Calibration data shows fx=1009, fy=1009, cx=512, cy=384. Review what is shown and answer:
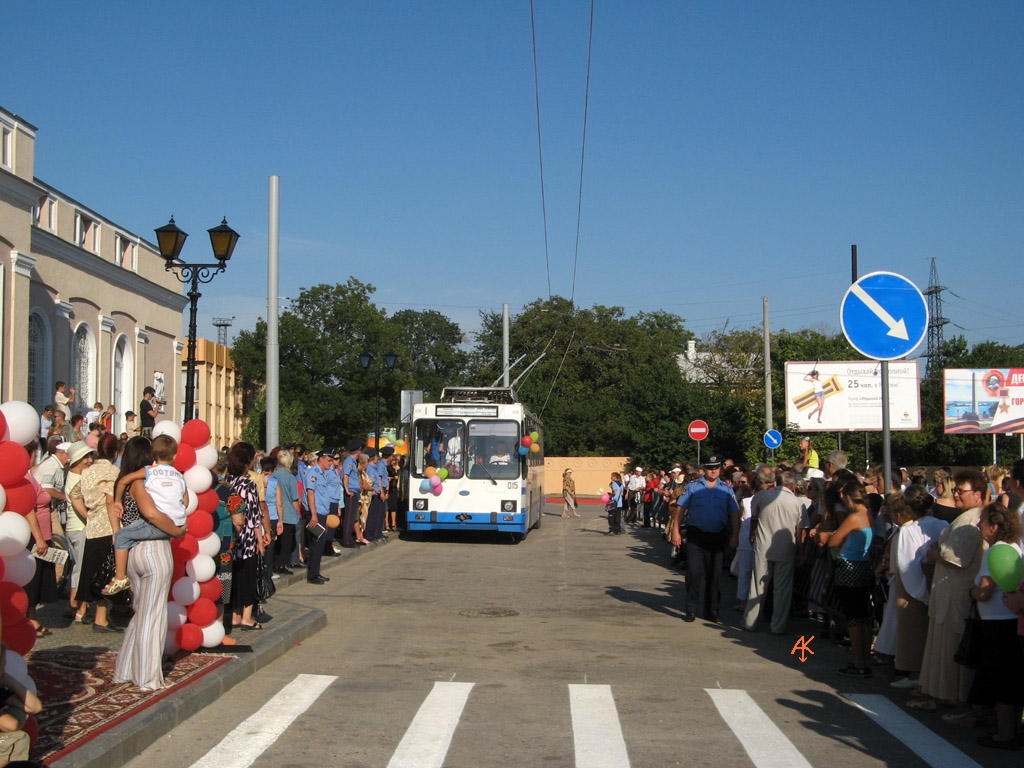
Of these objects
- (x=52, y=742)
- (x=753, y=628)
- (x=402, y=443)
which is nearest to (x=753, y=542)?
(x=753, y=628)

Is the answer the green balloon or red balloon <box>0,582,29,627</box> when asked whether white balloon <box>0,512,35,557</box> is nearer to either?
red balloon <box>0,582,29,627</box>

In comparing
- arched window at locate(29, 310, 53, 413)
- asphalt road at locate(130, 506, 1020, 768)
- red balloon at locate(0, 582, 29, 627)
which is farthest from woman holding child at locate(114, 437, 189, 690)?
arched window at locate(29, 310, 53, 413)

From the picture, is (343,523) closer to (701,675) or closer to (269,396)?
(269,396)

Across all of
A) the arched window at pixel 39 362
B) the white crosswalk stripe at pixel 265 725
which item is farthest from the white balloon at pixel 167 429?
the arched window at pixel 39 362

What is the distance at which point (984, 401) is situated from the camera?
41906 millimetres

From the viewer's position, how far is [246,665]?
27.8 ft

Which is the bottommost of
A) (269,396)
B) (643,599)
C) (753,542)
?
(643,599)

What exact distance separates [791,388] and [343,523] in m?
24.0

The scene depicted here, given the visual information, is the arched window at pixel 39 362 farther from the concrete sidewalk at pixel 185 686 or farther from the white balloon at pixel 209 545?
the white balloon at pixel 209 545

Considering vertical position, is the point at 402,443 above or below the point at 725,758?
above

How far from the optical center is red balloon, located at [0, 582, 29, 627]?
5.45 metres

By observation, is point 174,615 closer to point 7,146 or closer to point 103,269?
point 7,146

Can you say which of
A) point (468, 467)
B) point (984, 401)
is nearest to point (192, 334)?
point (468, 467)

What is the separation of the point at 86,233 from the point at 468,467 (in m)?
14.2
